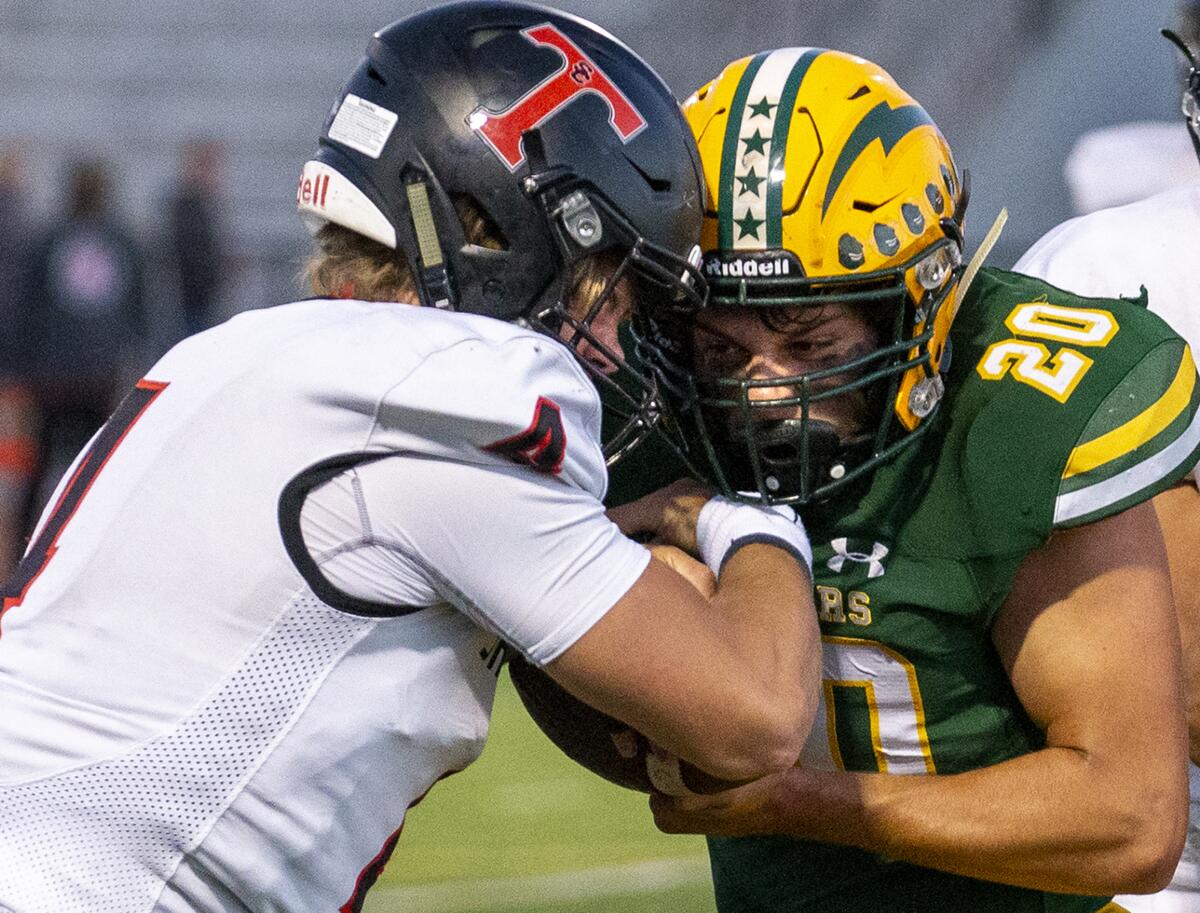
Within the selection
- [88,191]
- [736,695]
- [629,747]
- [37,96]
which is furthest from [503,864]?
[37,96]

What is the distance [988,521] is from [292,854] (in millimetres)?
914

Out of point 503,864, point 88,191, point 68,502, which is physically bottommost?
point 503,864

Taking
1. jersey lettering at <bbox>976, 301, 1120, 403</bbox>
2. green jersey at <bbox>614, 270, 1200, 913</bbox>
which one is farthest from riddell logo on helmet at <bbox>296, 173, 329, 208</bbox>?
jersey lettering at <bbox>976, 301, 1120, 403</bbox>

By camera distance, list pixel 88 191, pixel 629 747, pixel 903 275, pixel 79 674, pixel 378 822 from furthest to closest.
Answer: pixel 88 191 < pixel 903 275 < pixel 629 747 < pixel 378 822 < pixel 79 674

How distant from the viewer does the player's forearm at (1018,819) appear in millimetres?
2078

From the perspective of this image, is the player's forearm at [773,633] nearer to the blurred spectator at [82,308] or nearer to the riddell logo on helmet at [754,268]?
the riddell logo on helmet at [754,268]

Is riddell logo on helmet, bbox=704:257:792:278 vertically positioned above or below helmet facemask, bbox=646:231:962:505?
above

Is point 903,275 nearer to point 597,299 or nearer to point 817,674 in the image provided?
point 597,299

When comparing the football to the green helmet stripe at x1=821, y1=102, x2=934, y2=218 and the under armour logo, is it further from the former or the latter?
the green helmet stripe at x1=821, y1=102, x2=934, y2=218

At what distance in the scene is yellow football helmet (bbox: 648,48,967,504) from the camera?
2.20 metres

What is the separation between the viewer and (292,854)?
1.80 metres

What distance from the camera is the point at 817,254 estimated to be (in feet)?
7.29

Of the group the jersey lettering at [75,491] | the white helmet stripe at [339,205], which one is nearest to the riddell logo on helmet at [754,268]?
the white helmet stripe at [339,205]

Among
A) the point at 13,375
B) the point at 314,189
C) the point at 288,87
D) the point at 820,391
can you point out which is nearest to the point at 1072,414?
the point at 820,391
